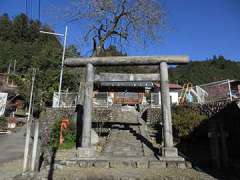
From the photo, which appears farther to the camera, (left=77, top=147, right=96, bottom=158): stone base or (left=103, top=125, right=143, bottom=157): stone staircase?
(left=103, top=125, right=143, bottom=157): stone staircase

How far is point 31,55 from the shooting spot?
1496 inches

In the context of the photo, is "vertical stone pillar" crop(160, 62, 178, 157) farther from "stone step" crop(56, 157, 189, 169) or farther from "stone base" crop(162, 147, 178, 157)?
"stone step" crop(56, 157, 189, 169)

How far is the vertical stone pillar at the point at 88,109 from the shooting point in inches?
335

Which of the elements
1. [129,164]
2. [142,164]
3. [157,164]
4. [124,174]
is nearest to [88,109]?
[129,164]

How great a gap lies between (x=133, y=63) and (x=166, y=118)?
9.35ft

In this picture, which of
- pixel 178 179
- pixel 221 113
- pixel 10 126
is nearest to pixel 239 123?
pixel 221 113

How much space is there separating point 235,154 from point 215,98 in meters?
5.36

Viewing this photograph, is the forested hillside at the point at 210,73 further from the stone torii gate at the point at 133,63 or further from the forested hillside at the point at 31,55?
the stone torii gate at the point at 133,63

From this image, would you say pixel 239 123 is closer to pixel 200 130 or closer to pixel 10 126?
pixel 200 130

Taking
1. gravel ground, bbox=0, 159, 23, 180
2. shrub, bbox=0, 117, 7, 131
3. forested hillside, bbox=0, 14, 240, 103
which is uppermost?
forested hillside, bbox=0, 14, 240, 103

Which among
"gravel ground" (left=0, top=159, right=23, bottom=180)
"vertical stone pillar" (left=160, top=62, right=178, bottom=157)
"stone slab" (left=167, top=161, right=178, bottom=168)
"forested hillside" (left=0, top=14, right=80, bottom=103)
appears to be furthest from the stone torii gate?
"forested hillside" (left=0, top=14, right=80, bottom=103)

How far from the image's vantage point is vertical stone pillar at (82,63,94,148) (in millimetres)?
8504

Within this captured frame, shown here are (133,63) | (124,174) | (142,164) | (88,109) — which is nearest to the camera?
(124,174)

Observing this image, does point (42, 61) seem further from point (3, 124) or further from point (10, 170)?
point (10, 170)
